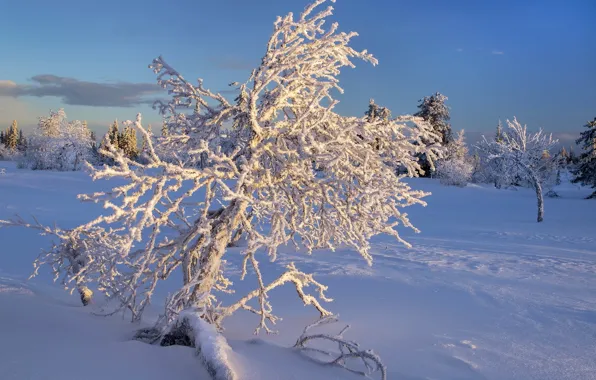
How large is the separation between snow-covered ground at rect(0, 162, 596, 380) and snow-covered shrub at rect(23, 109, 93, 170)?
29.4 meters

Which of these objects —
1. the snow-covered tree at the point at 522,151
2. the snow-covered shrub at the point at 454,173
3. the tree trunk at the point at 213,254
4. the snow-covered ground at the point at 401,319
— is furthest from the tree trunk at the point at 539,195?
the tree trunk at the point at 213,254

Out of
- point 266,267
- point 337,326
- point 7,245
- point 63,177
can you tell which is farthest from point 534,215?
point 63,177

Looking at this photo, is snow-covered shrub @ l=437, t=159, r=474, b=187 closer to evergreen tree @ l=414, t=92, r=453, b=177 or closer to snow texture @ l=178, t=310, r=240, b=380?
evergreen tree @ l=414, t=92, r=453, b=177

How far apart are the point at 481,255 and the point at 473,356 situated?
8258 mm

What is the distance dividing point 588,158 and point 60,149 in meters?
48.1

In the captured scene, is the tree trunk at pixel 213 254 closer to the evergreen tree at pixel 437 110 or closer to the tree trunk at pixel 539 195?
the tree trunk at pixel 539 195

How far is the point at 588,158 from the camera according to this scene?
37375 mm

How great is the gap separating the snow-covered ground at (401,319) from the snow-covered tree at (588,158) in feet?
75.4

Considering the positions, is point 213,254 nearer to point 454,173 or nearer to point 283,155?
point 283,155

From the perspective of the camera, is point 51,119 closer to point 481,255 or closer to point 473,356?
point 481,255

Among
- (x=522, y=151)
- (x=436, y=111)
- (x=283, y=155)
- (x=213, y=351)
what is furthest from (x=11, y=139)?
(x=213, y=351)

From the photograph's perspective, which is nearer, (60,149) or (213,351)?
(213,351)

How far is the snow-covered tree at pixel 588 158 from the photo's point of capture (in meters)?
36.3

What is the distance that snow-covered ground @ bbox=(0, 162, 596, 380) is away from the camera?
358cm
